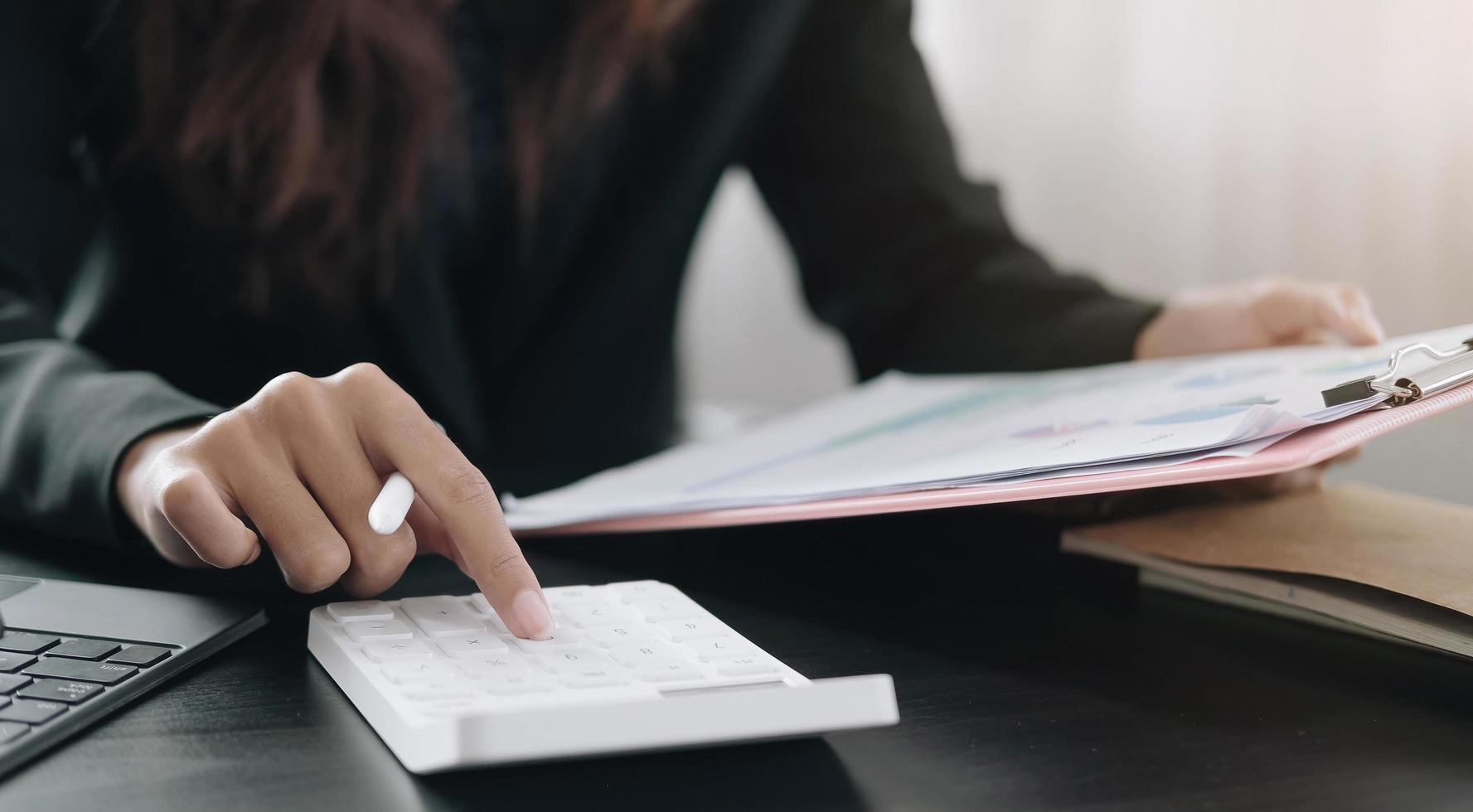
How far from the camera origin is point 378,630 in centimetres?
34

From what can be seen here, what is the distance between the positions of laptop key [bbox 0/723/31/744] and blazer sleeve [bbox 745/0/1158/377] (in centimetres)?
62

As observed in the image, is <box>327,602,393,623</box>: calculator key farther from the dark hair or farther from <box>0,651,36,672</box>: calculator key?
the dark hair

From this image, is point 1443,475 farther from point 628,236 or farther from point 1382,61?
point 1382,61

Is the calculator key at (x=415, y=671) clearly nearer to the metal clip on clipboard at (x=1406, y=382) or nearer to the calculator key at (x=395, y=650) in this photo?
the calculator key at (x=395, y=650)

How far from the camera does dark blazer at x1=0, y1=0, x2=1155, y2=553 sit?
29.2 inches

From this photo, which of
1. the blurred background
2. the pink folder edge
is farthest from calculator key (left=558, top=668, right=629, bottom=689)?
the blurred background

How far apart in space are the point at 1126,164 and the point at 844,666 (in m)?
1.36

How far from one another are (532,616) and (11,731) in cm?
14

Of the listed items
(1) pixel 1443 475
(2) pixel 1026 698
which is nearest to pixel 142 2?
(2) pixel 1026 698

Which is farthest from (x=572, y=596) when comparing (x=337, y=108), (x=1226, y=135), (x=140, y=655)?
(x=1226, y=135)

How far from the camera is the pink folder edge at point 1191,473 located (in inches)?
12.3

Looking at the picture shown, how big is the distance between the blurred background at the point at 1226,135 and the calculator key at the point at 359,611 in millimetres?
663

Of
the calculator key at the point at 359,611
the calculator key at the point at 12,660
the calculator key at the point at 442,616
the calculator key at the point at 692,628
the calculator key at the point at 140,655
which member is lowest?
the calculator key at the point at 692,628

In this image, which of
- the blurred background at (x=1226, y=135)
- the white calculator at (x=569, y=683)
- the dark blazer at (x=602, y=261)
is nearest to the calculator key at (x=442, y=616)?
the white calculator at (x=569, y=683)
